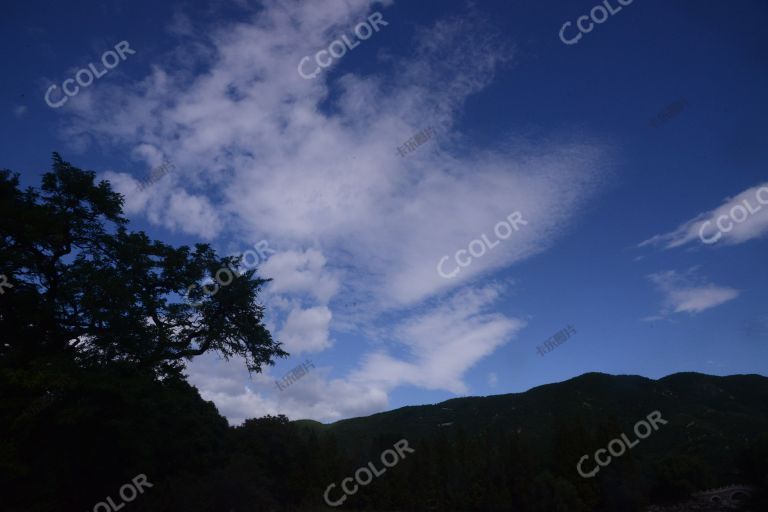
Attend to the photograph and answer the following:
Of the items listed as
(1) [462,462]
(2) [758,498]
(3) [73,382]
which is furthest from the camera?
(1) [462,462]

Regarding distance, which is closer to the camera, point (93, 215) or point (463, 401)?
point (93, 215)

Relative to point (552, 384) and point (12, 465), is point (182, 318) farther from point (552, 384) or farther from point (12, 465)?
point (552, 384)

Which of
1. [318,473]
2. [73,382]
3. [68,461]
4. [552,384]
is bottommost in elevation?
[552,384]

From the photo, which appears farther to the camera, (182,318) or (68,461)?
(182,318)

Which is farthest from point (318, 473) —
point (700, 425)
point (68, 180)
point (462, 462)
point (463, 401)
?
point (463, 401)

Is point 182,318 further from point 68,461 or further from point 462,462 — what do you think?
point 462,462

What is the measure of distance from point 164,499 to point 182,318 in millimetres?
7524

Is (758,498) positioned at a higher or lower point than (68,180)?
lower

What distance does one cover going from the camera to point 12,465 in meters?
15.6

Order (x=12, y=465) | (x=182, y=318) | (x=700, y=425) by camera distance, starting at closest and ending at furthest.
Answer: (x=12, y=465), (x=182, y=318), (x=700, y=425)

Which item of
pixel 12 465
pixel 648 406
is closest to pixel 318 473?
pixel 12 465

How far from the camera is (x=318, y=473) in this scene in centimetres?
4322

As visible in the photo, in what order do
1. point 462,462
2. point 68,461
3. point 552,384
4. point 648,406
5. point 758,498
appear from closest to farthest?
point 68,461 → point 758,498 → point 462,462 → point 648,406 → point 552,384

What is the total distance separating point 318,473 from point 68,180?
33.9 metres
